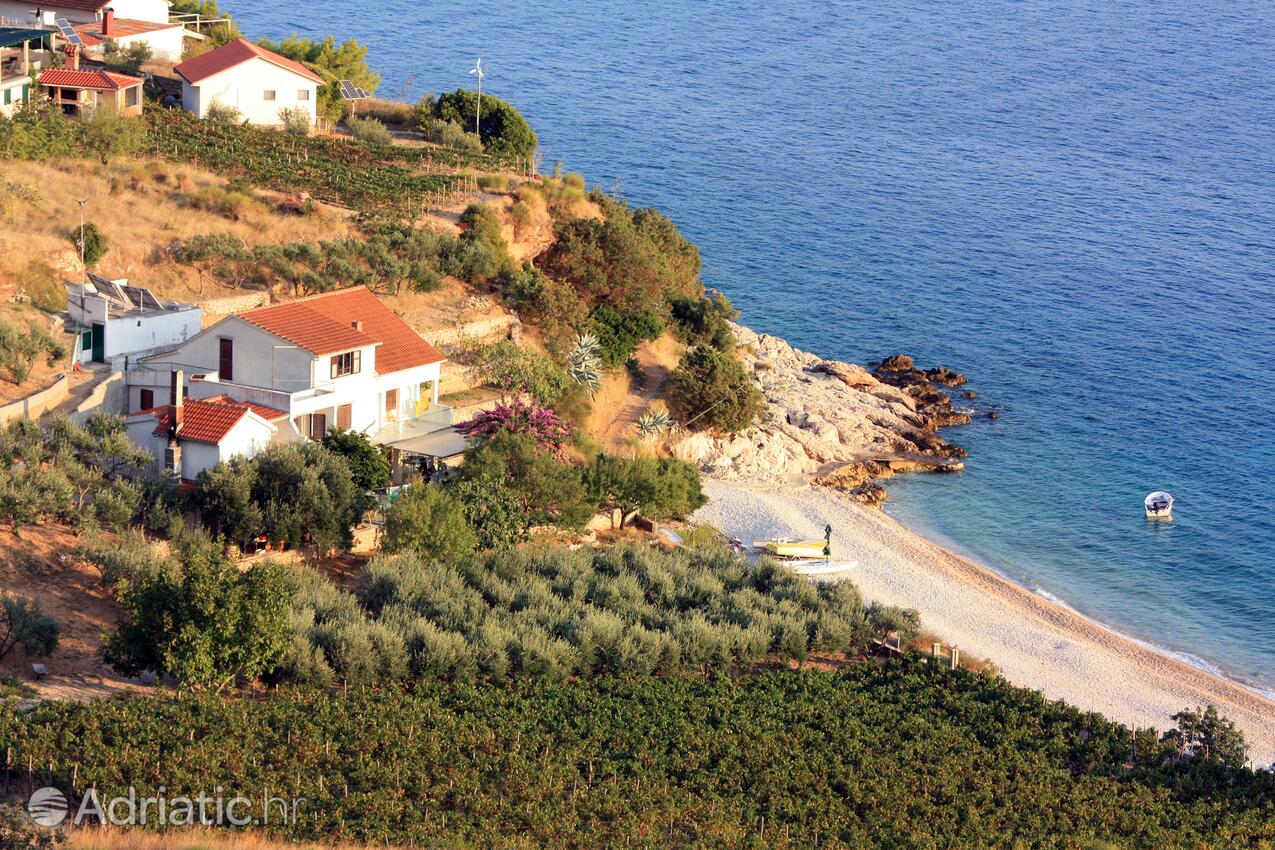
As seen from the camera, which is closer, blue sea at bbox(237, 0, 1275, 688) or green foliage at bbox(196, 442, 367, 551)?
green foliage at bbox(196, 442, 367, 551)

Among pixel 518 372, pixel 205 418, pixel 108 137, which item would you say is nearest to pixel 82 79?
pixel 108 137

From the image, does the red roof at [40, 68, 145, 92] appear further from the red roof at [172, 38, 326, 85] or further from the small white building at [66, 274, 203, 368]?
the small white building at [66, 274, 203, 368]

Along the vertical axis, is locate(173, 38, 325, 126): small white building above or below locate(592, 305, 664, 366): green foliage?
above

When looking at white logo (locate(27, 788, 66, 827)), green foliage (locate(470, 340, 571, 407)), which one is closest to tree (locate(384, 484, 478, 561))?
green foliage (locate(470, 340, 571, 407))

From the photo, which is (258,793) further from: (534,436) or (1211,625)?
(1211,625)

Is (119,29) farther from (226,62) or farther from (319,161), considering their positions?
(319,161)

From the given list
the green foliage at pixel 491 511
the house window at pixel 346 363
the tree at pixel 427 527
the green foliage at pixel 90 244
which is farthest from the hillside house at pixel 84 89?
the tree at pixel 427 527
